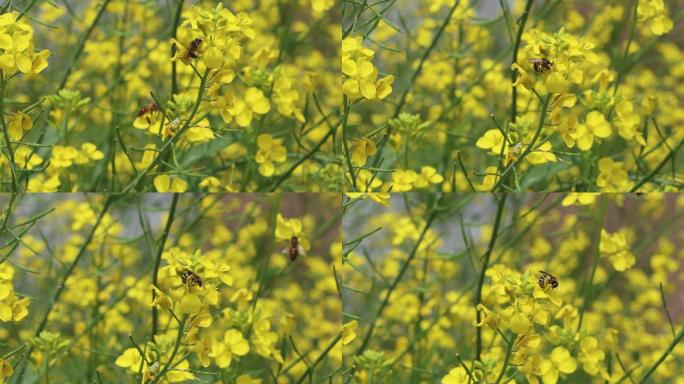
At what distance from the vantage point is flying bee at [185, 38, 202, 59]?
1.80 m

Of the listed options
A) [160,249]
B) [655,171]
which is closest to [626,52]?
[655,171]

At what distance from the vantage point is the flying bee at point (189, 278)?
176cm

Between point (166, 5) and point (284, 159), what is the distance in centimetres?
35

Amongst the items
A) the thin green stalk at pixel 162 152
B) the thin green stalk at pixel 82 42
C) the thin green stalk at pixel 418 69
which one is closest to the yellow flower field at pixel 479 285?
the thin green stalk at pixel 418 69

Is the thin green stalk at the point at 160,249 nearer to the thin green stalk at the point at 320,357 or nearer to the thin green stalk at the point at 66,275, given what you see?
the thin green stalk at the point at 66,275

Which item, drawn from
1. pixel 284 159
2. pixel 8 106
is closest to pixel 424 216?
pixel 284 159

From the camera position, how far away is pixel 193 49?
5.93 feet

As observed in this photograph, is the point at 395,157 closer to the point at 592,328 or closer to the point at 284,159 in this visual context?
the point at 284,159

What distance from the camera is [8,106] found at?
202 cm

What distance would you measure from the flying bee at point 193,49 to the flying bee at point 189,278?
0.33 meters

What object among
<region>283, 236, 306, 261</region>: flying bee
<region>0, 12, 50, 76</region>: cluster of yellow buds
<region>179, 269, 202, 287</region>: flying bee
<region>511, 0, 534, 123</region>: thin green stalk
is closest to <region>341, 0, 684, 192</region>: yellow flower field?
<region>511, 0, 534, 123</region>: thin green stalk

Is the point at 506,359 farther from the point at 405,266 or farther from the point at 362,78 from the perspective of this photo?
the point at 362,78

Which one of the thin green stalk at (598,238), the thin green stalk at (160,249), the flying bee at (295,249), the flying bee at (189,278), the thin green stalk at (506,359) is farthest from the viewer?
the thin green stalk at (598,238)

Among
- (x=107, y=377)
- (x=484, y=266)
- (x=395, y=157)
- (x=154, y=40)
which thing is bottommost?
(x=107, y=377)
